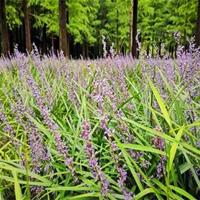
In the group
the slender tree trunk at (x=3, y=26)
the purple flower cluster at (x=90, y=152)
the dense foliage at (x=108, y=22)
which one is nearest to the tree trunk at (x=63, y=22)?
the slender tree trunk at (x=3, y=26)

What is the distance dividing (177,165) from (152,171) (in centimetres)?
16

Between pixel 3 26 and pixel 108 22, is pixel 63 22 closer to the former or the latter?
pixel 3 26

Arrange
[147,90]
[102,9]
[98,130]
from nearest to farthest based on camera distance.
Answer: [98,130], [147,90], [102,9]

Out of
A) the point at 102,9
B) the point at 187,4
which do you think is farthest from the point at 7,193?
the point at 102,9

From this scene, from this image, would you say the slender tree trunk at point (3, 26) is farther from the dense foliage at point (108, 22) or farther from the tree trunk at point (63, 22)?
the dense foliage at point (108, 22)

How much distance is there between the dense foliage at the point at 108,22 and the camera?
2439 cm

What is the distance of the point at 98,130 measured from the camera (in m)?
2.50

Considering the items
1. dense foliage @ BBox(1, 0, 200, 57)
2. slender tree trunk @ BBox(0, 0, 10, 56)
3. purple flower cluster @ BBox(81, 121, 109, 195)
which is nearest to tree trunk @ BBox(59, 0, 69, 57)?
slender tree trunk @ BBox(0, 0, 10, 56)

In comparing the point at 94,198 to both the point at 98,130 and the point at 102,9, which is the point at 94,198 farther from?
the point at 102,9

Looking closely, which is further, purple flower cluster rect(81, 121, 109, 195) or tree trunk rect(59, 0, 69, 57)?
tree trunk rect(59, 0, 69, 57)

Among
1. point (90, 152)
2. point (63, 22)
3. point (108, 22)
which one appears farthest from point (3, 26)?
point (108, 22)

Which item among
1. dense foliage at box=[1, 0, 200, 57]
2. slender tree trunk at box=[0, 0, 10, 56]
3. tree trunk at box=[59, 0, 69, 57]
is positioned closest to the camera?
tree trunk at box=[59, 0, 69, 57]

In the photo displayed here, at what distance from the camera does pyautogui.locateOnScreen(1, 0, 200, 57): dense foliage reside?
2439 cm

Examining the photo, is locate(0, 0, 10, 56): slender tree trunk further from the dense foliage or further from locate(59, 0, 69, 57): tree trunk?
the dense foliage
